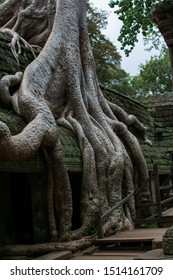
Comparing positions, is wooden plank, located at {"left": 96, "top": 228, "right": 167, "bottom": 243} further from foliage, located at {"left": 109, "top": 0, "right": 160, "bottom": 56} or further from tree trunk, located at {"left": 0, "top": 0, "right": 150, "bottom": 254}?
foliage, located at {"left": 109, "top": 0, "right": 160, "bottom": 56}

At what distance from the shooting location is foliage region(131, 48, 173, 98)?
86.7 feet

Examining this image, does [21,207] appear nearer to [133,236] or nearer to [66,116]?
[66,116]

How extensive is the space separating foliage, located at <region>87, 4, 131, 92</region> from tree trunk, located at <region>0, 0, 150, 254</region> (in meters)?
7.76

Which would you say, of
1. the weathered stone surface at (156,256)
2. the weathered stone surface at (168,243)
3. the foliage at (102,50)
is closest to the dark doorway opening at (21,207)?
the weathered stone surface at (156,256)

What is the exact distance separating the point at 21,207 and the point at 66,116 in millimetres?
1705

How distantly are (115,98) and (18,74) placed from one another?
422 cm

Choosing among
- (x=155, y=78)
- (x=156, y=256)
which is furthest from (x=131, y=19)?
(x=155, y=78)

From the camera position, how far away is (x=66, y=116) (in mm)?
6867

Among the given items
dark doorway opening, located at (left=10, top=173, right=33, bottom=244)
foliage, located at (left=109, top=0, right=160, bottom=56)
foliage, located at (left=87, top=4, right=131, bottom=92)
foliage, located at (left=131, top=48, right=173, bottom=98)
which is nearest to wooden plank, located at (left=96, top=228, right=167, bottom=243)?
dark doorway opening, located at (left=10, top=173, right=33, bottom=244)

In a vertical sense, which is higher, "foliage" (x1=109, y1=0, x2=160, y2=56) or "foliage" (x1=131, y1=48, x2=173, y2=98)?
"foliage" (x1=131, y1=48, x2=173, y2=98)

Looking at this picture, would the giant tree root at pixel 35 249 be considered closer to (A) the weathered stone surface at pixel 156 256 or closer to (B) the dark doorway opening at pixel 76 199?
(B) the dark doorway opening at pixel 76 199

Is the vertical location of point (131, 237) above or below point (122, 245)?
above

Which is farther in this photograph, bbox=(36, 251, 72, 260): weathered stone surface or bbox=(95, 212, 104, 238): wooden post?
bbox=(95, 212, 104, 238): wooden post
